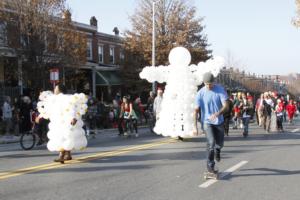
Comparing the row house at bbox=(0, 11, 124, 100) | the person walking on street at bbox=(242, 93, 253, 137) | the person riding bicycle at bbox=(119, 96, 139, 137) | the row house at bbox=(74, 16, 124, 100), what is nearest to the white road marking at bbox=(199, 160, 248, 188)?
the person walking on street at bbox=(242, 93, 253, 137)

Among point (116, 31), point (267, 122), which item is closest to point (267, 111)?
point (267, 122)

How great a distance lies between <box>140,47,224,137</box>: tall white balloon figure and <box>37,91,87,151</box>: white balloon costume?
5.37 meters

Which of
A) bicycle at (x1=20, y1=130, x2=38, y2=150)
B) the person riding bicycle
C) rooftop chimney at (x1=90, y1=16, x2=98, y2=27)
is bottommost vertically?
bicycle at (x1=20, y1=130, x2=38, y2=150)

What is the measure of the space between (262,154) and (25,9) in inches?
605

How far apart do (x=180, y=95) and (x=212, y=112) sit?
7.24 metres

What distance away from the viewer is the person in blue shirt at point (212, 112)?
896cm

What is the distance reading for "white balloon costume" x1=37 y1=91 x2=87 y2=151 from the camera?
11.1 m

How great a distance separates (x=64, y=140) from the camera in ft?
36.8

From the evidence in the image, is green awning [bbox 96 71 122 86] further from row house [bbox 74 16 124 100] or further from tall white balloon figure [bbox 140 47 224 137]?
tall white balloon figure [bbox 140 47 224 137]

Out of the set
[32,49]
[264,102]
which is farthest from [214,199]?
[32,49]

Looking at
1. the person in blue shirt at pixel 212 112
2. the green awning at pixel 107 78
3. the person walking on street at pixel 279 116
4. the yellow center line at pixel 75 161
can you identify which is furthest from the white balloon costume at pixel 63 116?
the green awning at pixel 107 78

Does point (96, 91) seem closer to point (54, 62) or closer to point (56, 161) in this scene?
point (54, 62)

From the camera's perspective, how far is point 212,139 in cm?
895

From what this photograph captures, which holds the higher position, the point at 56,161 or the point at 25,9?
the point at 25,9
